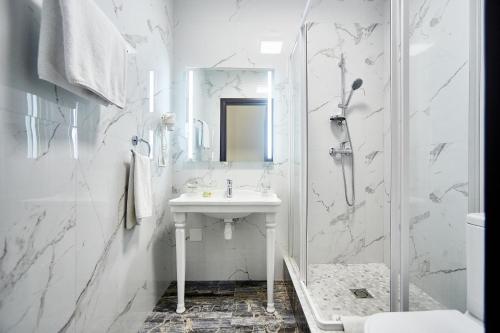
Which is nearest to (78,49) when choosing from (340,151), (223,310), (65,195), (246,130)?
(65,195)

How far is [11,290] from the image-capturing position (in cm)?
77

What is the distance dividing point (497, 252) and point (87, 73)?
3.72 feet

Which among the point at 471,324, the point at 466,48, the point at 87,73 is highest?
the point at 466,48

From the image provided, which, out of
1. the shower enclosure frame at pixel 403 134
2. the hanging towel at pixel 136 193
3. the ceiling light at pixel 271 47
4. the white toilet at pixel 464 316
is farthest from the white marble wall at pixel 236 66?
the white toilet at pixel 464 316

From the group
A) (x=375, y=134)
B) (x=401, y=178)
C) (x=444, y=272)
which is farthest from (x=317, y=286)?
(x=375, y=134)

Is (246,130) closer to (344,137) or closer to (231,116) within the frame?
(231,116)

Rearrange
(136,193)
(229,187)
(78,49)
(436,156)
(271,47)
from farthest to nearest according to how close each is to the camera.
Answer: (271,47) < (229,187) < (136,193) < (436,156) < (78,49)

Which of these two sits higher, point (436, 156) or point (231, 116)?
point (231, 116)

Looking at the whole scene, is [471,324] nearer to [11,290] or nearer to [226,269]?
[11,290]

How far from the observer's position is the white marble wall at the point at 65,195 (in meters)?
0.78

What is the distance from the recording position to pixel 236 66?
237 centimetres

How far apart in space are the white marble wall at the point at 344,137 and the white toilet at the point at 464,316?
1.19m

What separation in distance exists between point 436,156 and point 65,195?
4.87 feet

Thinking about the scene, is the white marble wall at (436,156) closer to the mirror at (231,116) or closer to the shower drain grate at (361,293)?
the shower drain grate at (361,293)
